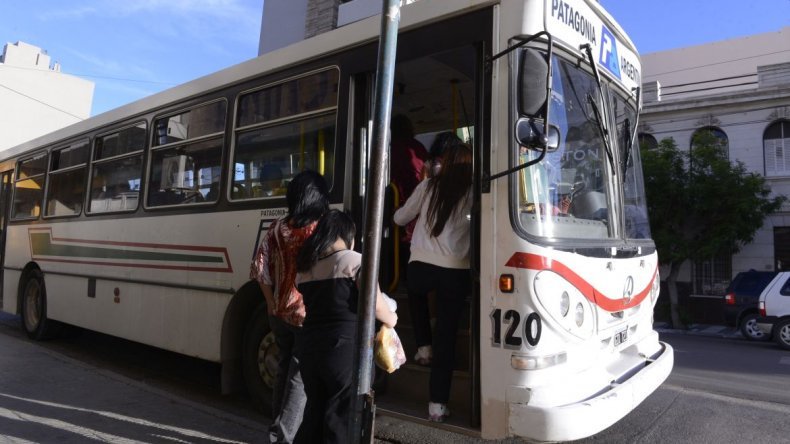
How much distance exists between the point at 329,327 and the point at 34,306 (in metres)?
7.50

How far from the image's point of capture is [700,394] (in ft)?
19.8

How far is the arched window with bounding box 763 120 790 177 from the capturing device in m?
19.4

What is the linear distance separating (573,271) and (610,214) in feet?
2.90

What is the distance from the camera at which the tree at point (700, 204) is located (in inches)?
663

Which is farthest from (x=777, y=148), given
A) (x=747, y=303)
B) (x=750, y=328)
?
(x=750, y=328)

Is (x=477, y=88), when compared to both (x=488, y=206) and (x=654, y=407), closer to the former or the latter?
(x=488, y=206)

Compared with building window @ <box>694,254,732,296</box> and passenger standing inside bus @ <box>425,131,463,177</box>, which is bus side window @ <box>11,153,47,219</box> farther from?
building window @ <box>694,254,732,296</box>

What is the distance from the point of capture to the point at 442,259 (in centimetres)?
381

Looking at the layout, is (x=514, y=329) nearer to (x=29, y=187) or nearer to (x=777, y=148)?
(x=29, y=187)

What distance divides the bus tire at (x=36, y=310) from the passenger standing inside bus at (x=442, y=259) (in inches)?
258

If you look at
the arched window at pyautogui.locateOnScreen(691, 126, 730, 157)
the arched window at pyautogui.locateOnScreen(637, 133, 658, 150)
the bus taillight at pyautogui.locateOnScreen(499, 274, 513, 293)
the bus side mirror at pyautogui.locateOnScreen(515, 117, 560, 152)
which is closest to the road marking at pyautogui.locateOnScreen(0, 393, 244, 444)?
the bus taillight at pyautogui.locateOnScreen(499, 274, 513, 293)

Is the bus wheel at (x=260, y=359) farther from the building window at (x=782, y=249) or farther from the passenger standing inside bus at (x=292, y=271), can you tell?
the building window at (x=782, y=249)

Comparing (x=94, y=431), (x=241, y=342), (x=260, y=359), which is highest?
(x=241, y=342)

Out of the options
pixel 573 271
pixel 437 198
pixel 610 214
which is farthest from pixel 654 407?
pixel 437 198
